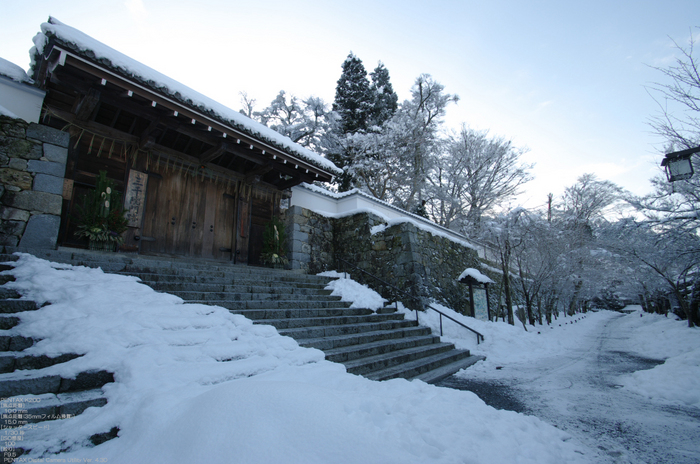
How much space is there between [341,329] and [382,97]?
62.7ft

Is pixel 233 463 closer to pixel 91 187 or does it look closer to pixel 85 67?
pixel 85 67

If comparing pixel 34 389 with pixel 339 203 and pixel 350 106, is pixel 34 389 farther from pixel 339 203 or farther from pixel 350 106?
pixel 350 106

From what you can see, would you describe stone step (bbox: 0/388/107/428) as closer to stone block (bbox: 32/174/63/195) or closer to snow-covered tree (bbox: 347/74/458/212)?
stone block (bbox: 32/174/63/195)

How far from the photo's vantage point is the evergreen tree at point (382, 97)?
1987 cm

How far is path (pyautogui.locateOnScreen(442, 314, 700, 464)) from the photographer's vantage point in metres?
2.56

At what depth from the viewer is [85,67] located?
4.69m

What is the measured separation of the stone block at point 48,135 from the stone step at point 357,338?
18.8ft

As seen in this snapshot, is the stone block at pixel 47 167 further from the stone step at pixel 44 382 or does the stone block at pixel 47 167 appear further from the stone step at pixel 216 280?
the stone step at pixel 44 382

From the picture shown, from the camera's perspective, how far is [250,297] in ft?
17.0

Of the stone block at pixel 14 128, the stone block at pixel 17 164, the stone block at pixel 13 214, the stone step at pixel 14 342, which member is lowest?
the stone step at pixel 14 342

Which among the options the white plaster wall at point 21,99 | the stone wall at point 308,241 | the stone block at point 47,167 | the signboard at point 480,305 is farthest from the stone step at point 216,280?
the signboard at point 480,305

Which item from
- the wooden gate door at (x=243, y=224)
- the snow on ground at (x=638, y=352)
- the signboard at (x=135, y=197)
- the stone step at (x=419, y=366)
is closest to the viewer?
the snow on ground at (x=638, y=352)

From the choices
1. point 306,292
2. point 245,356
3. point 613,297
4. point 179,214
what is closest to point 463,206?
point 306,292

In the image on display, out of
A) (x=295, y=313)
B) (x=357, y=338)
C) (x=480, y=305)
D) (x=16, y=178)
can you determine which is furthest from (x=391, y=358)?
(x=16, y=178)
